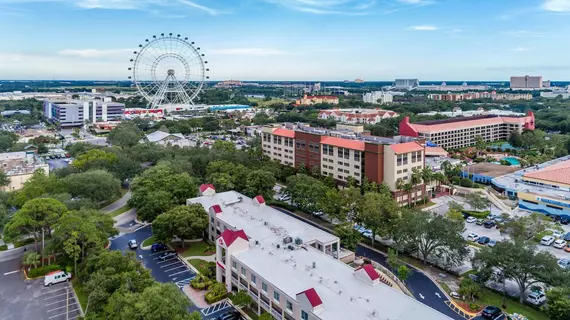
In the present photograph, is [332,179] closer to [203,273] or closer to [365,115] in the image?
[203,273]

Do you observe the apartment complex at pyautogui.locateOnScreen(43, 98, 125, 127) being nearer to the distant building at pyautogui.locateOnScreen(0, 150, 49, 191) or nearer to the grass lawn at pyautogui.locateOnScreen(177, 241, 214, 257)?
the distant building at pyautogui.locateOnScreen(0, 150, 49, 191)

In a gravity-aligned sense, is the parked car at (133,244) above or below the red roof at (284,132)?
below

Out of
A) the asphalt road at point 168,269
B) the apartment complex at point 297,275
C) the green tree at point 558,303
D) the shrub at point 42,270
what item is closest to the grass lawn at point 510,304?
the green tree at point 558,303

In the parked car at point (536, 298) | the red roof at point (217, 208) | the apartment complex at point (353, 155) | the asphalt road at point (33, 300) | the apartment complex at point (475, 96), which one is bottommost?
the asphalt road at point (33, 300)

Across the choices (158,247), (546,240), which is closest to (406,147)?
(546,240)

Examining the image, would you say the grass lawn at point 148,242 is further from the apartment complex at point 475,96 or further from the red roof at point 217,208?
the apartment complex at point 475,96

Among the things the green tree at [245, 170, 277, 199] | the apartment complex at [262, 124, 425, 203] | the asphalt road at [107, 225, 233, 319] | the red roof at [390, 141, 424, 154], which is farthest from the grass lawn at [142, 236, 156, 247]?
the red roof at [390, 141, 424, 154]
